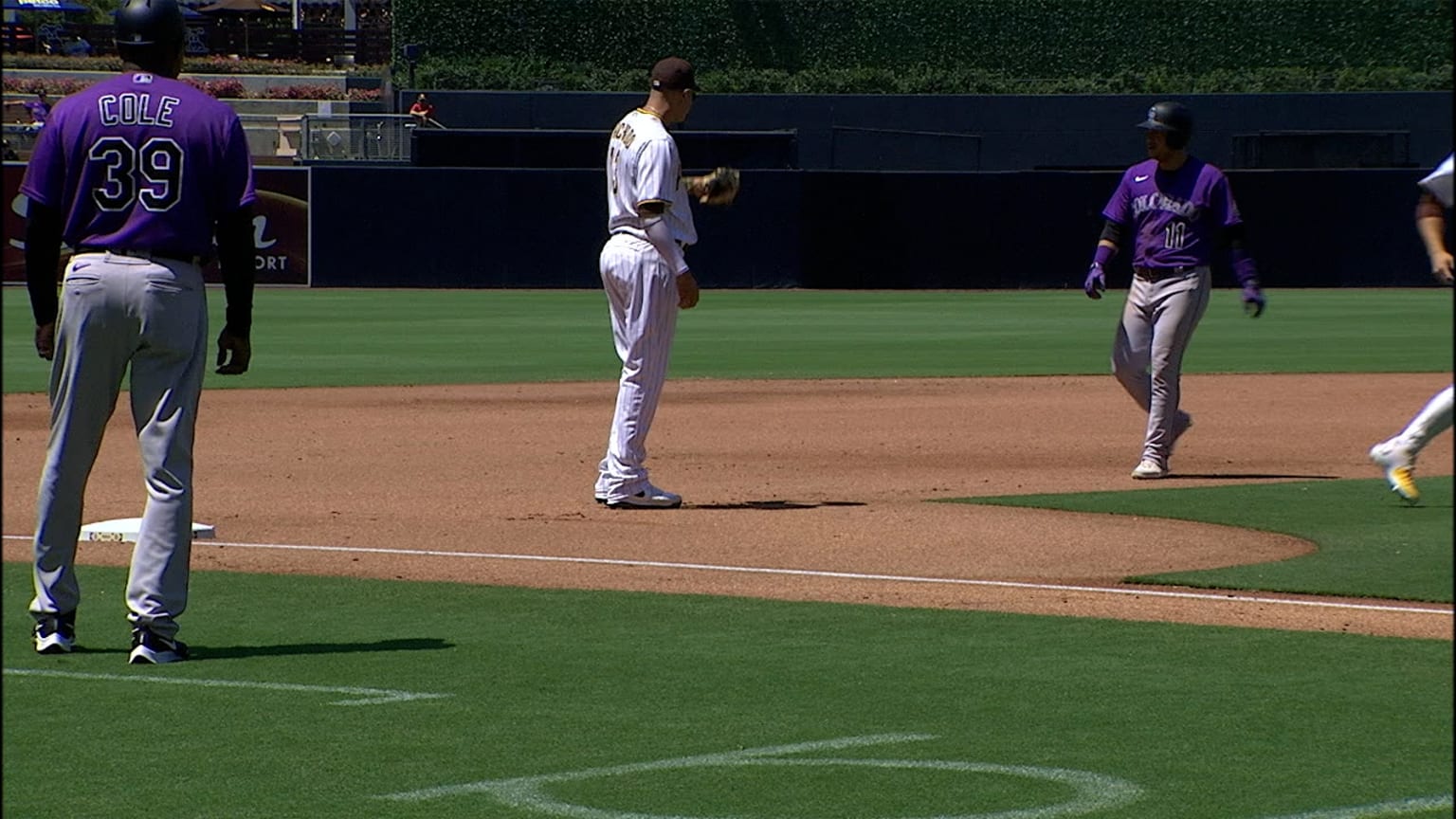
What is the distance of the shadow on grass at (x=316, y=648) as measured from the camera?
6621 millimetres

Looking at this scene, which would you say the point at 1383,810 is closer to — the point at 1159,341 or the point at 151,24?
the point at 151,24

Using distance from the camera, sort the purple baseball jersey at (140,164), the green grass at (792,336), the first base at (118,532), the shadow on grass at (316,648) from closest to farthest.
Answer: the purple baseball jersey at (140,164) < the shadow on grass at (316,648) < the first base at (118,532) < the green grass at (792,336)

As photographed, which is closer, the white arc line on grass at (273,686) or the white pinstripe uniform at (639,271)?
the white arc line on grass at (273,686)

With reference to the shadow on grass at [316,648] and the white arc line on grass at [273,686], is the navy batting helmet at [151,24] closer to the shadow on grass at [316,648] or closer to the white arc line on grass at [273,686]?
the white arc line on grass at [273,686]

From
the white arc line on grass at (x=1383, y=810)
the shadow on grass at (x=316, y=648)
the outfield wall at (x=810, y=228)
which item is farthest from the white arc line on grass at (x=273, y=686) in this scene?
the outfield wall at (x=810, y=228)

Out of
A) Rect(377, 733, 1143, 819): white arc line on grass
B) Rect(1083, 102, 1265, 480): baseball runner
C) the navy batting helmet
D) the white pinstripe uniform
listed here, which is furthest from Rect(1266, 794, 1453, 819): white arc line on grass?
Rect(1083, 102, 1265, 480): baseball runner

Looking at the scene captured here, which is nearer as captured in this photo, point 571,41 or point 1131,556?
point 1131,556

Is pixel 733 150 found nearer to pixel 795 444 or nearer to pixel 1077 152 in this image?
pixel 1077 152

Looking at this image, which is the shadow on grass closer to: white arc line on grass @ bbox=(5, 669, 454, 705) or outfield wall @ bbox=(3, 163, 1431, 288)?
white arc line on grass @ bbox=(5, 669, 454, 705)

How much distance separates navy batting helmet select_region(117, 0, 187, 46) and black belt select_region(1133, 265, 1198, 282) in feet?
22.8

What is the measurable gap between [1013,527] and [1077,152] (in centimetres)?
3589

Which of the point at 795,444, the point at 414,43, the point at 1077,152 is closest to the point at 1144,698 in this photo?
the point at 795,444

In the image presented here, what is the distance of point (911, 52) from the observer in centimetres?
5350

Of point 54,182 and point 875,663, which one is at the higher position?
point 54,182
